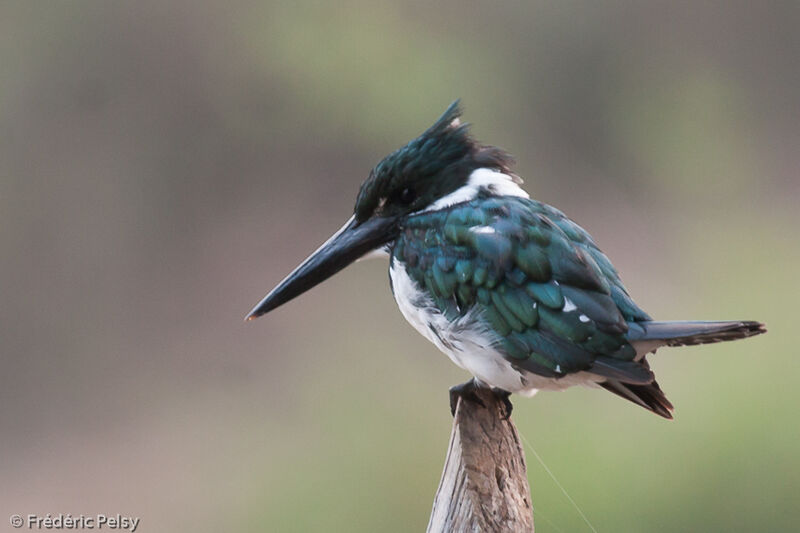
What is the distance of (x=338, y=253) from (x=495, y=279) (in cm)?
29

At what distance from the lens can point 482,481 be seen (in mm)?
1302

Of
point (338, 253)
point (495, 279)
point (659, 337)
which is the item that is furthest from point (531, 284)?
point (338, 253)

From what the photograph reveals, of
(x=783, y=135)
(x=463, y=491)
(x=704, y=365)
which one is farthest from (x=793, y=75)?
(x=463, y=491)

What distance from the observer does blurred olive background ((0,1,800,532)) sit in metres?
3.38

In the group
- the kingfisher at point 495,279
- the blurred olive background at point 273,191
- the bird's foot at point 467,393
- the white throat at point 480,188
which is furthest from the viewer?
the blurred olive background at point 273,191

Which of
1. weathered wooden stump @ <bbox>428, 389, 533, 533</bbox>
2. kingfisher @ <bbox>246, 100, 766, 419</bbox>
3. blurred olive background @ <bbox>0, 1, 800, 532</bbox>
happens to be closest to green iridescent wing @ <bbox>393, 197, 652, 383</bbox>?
kingfisher @ <bbox>246, 100, 766, 419</bbox>

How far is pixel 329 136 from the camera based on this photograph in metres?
3.99

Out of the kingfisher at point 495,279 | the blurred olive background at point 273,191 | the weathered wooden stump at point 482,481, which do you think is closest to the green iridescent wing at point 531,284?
the kingfisher at point 495,279

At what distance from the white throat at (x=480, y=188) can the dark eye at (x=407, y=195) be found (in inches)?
1.1

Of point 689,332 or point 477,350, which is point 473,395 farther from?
point 689,332

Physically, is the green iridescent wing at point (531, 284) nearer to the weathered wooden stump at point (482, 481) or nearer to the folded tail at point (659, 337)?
the folded tail at point (659, 337)

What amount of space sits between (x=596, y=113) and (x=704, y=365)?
1484 mm

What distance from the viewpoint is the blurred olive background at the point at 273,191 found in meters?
3.38

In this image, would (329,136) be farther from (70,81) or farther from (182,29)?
(70,81)
